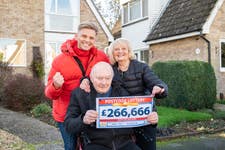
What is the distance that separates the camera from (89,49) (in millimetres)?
4098

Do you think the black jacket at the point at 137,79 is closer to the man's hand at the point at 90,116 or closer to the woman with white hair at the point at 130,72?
the woman with white hair at the point at 130,72

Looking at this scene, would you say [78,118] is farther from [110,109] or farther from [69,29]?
[69,29]

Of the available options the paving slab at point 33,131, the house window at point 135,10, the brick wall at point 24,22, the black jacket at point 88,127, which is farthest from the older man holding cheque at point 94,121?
the house window at point 135,10

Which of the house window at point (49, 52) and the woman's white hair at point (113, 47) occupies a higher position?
the house window at point (49, 52)

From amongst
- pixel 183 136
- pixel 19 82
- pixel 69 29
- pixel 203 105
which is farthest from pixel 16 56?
pixel 183 136

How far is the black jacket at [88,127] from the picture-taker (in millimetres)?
3785

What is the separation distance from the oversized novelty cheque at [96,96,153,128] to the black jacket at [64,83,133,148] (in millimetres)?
80

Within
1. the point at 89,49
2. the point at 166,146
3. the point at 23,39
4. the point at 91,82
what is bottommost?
the point at 166,146

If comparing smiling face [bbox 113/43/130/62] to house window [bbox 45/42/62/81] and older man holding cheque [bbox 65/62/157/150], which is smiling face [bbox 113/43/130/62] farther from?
house window [bbox 45/42/62/81]

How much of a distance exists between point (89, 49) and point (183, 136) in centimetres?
600

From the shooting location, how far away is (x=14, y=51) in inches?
786

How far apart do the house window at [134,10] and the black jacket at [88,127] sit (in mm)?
19969

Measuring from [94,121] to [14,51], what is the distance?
56.0 feet

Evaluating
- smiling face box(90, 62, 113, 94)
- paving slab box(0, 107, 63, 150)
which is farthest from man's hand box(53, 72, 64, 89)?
paving slab box(0, 107, 63, 150)
